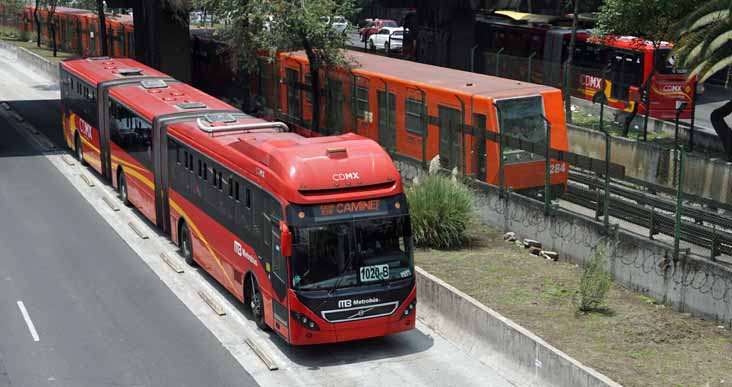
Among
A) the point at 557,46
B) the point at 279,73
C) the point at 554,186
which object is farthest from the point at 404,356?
the point at 557,46

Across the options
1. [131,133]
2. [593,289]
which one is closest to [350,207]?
[593,289]

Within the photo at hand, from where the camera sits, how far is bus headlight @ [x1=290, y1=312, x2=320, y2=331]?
15742mm

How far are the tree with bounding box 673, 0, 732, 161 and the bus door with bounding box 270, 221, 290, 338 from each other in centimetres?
1490

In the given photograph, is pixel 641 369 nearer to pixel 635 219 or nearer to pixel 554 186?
pixel 635 219

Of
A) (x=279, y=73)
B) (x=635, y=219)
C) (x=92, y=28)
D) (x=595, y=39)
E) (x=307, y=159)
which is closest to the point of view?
(x=307, y=159)

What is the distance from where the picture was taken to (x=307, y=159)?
624 inches

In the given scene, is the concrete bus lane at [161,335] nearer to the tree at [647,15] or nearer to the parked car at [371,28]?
the tree at [647,15]

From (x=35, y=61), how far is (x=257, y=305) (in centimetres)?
4635

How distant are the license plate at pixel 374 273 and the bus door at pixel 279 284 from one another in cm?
124

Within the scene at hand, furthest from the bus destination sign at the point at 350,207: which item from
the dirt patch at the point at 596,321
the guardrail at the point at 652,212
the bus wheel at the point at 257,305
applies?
the guardrail at the point at 652,212

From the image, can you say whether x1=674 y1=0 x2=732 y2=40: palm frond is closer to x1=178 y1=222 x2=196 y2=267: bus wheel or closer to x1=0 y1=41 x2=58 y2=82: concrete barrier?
x1=178 y1=222 x2=196 y2=267: bus wheel

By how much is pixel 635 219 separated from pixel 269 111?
63.5ft

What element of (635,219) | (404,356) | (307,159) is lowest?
(404,356)

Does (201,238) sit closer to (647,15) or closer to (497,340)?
(497,340)
